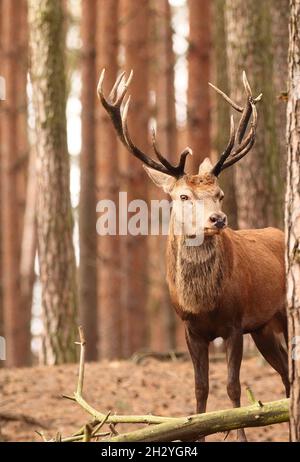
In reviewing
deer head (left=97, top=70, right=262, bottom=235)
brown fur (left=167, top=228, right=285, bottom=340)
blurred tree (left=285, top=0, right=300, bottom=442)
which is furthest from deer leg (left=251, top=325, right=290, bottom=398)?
blurred tree (left=285, top=0, right=300, bottom=442)

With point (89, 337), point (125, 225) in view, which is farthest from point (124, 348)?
point (125, 225)

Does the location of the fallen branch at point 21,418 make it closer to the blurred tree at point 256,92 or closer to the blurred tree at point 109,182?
the blurred tree at point 256,92

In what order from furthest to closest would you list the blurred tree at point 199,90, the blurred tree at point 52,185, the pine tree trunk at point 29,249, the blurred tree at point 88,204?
the pine tree trunk at point 29,249 < the blurred tree at point 88,204 < the blurred tree at point 199,90 < the blurred tree at point 52,185

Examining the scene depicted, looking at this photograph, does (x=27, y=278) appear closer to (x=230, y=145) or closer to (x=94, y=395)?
(x=94, y=395)

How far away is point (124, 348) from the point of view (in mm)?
18859

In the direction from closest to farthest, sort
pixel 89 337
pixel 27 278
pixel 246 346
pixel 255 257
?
pixel 255 257, pixel 246 346, pixel 89 337, pixel 27 278

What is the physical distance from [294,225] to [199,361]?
228cm

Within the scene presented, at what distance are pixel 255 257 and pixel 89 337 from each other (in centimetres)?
953

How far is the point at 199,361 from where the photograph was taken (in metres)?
7.56

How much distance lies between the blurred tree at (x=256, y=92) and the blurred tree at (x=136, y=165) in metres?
6.09

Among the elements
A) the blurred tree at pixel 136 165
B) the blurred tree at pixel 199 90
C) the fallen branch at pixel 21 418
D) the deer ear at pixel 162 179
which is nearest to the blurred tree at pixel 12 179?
the blurred tree at pixel 136 165

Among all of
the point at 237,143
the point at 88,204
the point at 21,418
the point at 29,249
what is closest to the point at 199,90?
the point at 88,204

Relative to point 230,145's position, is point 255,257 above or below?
below

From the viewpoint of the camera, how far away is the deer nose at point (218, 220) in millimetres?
6828
